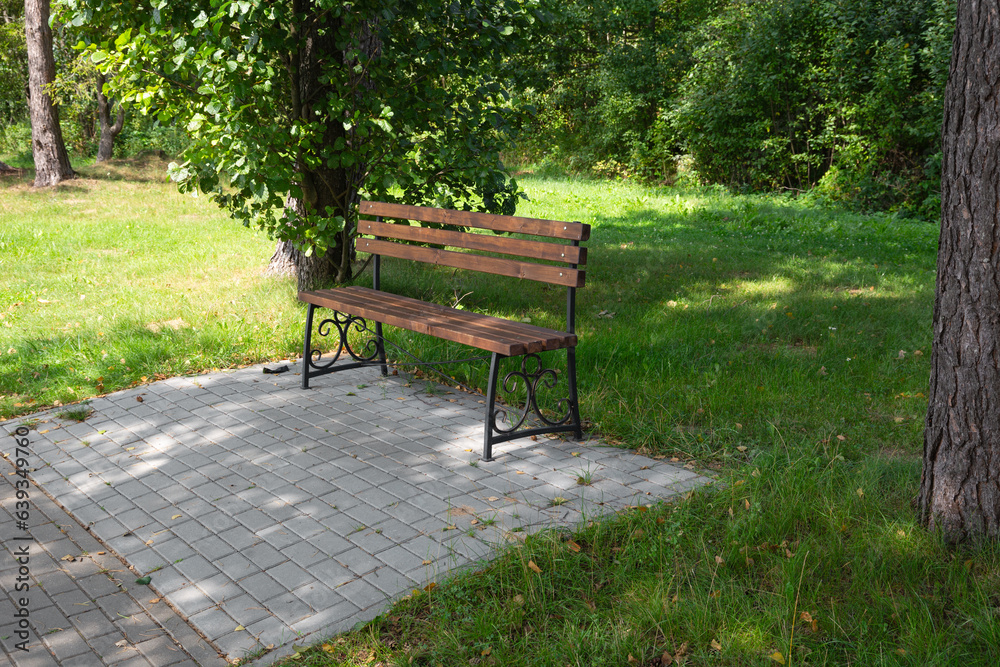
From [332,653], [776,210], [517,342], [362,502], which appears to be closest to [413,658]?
[332,653]

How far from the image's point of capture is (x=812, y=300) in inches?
302

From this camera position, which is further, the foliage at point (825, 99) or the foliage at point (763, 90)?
the foliage at point (763, 90)

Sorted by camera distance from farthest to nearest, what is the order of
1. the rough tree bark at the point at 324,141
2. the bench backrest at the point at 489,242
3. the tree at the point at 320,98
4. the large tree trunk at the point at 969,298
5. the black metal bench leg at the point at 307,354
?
the rough tree bark at the point at 324,141
the tree at the point at 320,98
the black metal bench leg at the point at 307,354
the bench backrest at the point at 489,242
the large tree trunk at the point at 969,298

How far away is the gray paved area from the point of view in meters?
2.99

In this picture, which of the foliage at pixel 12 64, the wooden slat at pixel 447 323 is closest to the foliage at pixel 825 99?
the wooden slat at pixel 447 323

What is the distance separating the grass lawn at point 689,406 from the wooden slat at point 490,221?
104 centimetres

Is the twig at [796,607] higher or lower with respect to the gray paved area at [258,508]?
higher

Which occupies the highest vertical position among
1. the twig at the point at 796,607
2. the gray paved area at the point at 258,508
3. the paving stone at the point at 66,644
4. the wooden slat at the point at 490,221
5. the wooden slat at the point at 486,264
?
the wooden slat at the point at 490,221

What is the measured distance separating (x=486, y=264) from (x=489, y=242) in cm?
14

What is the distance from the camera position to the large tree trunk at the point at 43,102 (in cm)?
1514

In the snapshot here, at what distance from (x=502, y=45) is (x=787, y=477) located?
4.93 metres

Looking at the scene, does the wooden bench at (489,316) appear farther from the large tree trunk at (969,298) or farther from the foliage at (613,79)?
the foliage at (613,79)

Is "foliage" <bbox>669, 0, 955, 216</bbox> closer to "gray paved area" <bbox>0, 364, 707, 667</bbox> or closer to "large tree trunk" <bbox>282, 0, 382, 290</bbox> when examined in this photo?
"large tree trunk" <bbox>282, 0, 382, 290</bbox>

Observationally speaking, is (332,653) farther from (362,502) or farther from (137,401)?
(137,401)
